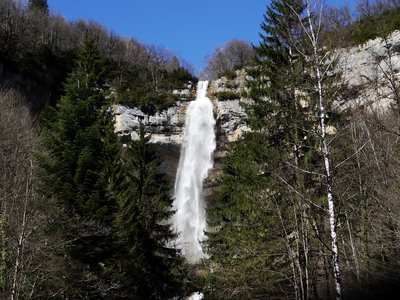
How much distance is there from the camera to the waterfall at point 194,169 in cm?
3484

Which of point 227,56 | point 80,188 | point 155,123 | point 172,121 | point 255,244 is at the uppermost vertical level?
point 227,56

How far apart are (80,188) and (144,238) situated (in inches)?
163

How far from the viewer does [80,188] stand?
14.7 m

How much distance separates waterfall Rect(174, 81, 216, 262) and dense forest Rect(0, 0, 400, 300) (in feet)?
40.1

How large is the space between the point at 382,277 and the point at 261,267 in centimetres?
337

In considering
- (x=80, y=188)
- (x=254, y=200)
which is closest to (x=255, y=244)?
(x=254, y=200)

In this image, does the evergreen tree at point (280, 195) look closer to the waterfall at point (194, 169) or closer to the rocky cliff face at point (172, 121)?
the waterfall at point (194, 169)

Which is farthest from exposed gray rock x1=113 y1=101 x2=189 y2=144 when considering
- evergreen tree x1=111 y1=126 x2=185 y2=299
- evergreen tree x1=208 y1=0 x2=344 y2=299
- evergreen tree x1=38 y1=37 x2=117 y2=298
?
evergreen tree x1=208 y1=0 x2=344 y2=299

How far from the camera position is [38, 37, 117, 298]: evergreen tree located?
13.2 meters

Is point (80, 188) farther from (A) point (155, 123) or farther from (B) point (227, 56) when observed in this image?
(B) point (227, 56)

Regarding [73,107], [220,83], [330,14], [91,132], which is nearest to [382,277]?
[330,14]

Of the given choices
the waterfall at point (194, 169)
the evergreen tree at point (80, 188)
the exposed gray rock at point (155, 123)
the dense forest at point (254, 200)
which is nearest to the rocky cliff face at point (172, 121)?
the exposed gray rock at point (155, 123)

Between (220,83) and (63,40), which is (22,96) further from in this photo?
(220,83)

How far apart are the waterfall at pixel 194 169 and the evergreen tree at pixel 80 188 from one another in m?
18.3
